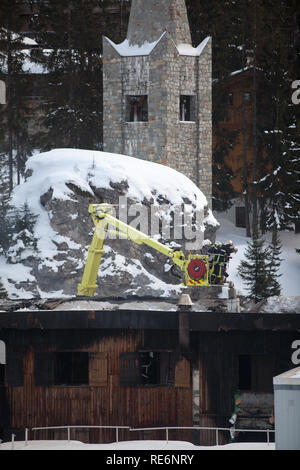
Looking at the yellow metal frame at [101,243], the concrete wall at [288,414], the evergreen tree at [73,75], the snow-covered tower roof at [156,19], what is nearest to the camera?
the concrete wall at [288,414]

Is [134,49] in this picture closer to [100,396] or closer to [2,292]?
[2,292]

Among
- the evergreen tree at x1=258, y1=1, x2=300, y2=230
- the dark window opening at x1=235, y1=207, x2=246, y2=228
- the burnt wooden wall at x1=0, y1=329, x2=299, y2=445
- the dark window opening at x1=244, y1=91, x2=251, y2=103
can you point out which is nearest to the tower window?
the evergreen tree at x1=258, y1=1, x2=300, y2=230

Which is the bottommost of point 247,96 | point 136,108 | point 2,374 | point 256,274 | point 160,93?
point 2,374

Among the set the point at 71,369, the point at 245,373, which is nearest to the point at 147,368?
the point at 71,369

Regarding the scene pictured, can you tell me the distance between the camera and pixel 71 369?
108 ft

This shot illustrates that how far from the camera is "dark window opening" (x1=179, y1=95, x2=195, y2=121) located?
67062 mm

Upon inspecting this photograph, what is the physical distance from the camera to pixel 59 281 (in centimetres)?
5469

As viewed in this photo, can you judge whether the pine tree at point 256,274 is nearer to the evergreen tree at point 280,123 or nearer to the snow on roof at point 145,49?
the evergreen tree at point 280,123

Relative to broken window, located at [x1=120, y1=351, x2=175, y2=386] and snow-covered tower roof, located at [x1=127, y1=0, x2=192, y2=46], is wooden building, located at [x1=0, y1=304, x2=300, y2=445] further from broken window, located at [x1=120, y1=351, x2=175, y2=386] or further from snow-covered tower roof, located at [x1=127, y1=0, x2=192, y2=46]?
snow-covered tower roof, located at [x1=127, y1=0, x2=192, y2=46]

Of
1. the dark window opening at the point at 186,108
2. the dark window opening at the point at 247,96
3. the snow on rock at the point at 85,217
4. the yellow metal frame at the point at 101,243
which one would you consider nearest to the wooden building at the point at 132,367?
the yellow metal frame at the point at 101,243

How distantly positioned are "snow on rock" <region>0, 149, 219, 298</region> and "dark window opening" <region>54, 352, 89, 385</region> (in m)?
20.4

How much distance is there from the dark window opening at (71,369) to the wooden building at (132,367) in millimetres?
188

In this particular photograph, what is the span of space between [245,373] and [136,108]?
35.4 meters

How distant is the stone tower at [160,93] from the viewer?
213 ft
